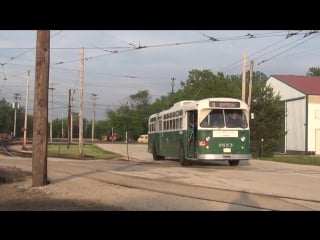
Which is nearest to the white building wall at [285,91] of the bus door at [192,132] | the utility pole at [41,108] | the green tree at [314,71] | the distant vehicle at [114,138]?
the bus door at [192,132]

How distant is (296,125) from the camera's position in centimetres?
6006

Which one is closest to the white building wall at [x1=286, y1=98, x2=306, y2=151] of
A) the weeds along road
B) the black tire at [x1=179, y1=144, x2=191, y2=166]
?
the black tire at [x1=179, y1=144, x2=191, y2=166]

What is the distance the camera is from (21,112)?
15450 cm

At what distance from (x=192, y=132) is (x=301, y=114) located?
36322mm

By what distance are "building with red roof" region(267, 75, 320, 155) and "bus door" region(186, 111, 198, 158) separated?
111 feet

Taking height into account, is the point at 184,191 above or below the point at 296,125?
below

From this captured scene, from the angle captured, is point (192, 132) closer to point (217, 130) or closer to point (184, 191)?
point (217, 130)

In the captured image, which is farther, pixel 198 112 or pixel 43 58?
pixel 198 112

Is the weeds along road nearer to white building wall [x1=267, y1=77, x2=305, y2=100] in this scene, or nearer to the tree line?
the tree line

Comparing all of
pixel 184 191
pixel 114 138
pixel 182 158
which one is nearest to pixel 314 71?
pixel 114 138

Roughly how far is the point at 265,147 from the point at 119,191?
2991 centimetres
